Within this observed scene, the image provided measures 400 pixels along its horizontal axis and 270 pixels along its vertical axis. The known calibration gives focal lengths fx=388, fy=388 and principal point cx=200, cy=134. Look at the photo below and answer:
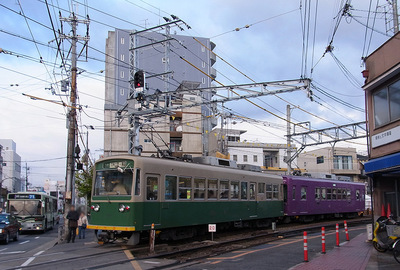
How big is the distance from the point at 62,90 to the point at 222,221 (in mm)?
12426

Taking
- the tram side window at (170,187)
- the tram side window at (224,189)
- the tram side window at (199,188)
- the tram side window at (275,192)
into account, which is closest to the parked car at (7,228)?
the tram side window at (170,187)

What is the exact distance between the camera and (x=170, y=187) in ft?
44.7

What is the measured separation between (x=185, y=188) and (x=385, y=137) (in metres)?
7.07

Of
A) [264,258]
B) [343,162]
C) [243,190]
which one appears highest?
[343,162]

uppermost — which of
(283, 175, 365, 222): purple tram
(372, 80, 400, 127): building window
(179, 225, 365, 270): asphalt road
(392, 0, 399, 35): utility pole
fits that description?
(392, 0, 399, 35): utility pole

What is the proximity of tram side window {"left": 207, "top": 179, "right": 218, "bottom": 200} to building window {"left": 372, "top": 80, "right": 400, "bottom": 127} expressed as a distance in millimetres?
6513

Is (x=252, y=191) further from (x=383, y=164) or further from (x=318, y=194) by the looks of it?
(x=318, y=194)

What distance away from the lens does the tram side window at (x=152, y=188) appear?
12.7 metres

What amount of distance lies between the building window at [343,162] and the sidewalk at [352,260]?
168 ft

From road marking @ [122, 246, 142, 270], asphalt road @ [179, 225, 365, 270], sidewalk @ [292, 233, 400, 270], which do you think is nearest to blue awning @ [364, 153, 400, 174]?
sidewalk @ [292, 233, 400, 270]

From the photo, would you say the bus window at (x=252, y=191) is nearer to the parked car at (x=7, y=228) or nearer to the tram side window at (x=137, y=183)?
the tram side window at (x=137, y=183)

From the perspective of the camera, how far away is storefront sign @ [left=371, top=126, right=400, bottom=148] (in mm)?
12031

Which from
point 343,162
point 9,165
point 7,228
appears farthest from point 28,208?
point 9,165

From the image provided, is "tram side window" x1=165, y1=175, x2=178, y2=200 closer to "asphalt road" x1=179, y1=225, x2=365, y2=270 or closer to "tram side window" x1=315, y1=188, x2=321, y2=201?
"asphalt road" x1=179, y1=225, x2=365, y2=270
